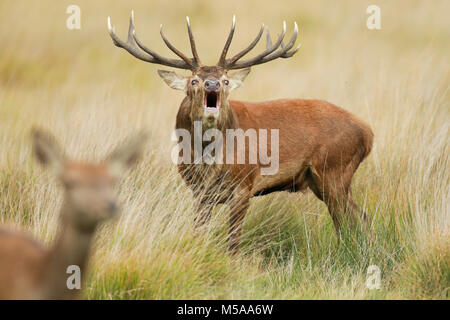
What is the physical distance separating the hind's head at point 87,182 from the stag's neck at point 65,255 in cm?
5

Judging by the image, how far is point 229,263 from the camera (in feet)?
17.7

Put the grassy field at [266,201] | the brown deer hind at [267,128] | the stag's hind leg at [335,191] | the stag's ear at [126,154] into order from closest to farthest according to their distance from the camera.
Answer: the stag's ear at [126,154] → the grassy field at [266,201] → the brown deer hind at [267,128] → the stag's hind leg at [335,191]

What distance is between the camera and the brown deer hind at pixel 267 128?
20.4 ft

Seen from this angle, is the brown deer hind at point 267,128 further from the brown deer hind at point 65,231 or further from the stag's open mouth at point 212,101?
the brown deer hind at point 65,231

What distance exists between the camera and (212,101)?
6.26 meters

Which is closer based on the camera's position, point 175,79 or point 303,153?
point 175,79

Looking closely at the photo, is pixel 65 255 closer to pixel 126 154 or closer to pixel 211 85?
pixel 126 154

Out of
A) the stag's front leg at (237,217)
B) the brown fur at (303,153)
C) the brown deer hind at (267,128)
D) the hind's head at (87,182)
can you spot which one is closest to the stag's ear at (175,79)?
the brown deer hind at (267,128)

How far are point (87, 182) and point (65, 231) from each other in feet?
1.01

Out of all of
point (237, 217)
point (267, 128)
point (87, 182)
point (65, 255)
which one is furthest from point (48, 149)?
point (267, 128)

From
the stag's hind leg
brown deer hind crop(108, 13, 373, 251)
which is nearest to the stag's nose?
brown deer hind crop(108, 13, 373, 251)

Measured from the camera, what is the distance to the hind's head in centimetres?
302

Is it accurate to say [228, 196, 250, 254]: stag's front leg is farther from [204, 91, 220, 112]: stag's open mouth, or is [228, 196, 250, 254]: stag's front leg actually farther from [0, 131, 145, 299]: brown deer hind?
[0, 131, 145, 299]: brown deer hind
